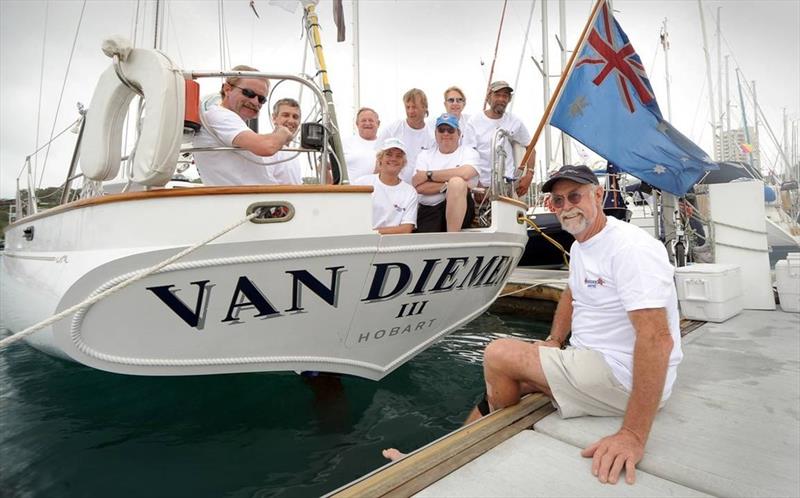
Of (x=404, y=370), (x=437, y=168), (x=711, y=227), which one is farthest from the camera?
(x=711, y=227)

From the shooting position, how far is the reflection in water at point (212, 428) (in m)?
2.64

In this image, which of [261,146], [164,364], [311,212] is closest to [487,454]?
[311,212]

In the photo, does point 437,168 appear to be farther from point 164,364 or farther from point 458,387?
point 164,364

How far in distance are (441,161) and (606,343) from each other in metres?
2.58

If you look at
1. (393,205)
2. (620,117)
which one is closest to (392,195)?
(393,205)

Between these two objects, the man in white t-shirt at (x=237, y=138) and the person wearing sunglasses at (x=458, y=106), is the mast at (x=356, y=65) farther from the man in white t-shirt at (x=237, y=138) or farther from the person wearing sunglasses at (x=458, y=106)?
the man in white t-shirt at (x=237, y=138)

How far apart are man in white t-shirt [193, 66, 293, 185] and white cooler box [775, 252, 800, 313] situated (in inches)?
211

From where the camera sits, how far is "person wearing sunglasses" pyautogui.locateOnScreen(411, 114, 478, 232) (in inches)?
156

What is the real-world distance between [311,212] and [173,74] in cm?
101

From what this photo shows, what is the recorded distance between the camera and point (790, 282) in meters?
4.75

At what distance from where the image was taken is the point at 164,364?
8.09ft

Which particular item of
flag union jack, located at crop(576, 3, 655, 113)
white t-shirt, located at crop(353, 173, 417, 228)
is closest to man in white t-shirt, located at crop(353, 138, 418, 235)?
white t-shirt, located at crop(353, 173, 417, 228)

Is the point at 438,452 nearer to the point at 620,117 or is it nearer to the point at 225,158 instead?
the point at 225,158

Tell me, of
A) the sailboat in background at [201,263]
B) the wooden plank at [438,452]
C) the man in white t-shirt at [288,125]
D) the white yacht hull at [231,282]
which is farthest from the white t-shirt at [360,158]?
the wooden plank at [438,452]
